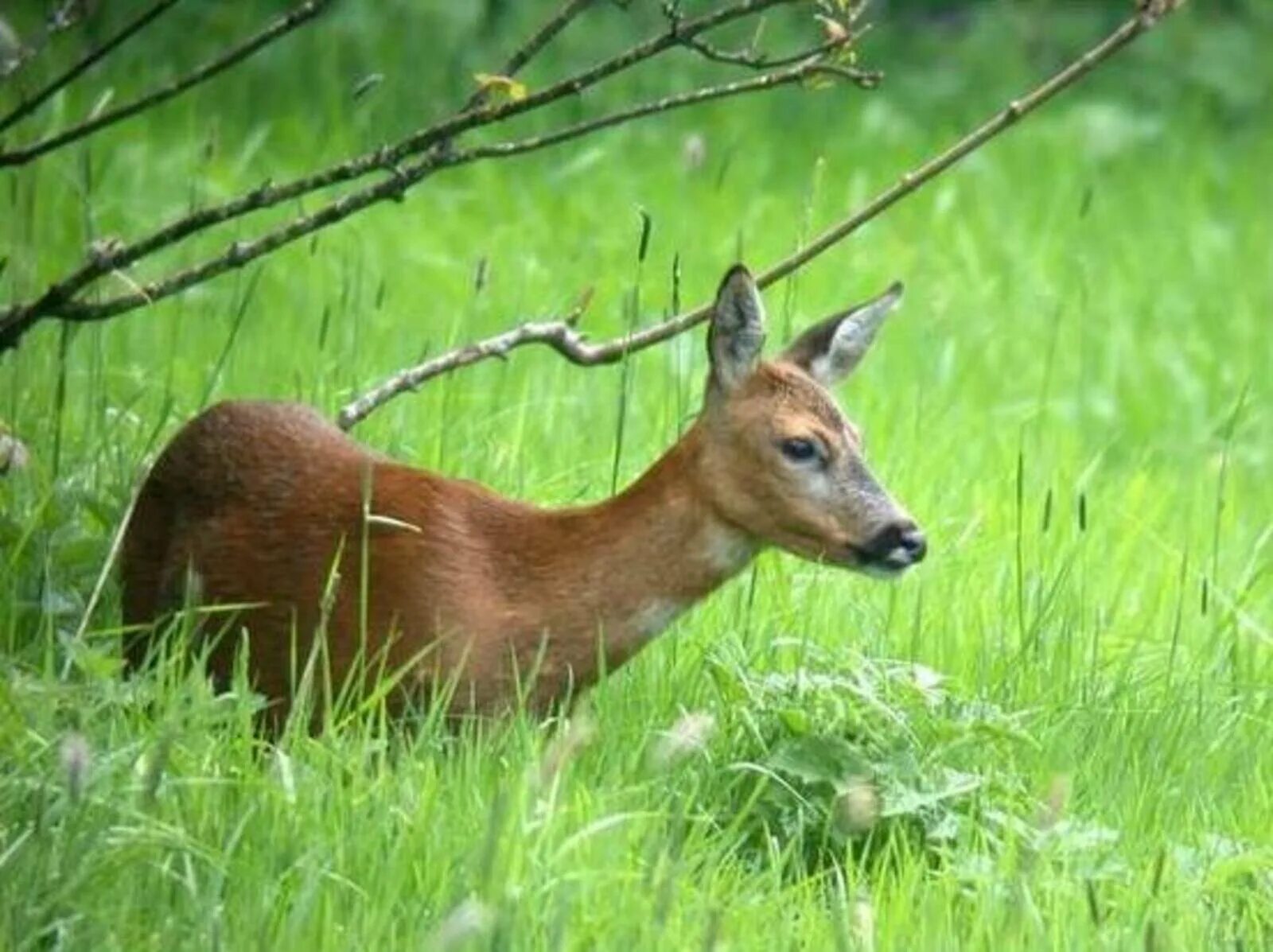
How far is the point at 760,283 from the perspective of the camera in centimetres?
643

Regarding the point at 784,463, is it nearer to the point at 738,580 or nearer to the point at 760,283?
the point at 760,283

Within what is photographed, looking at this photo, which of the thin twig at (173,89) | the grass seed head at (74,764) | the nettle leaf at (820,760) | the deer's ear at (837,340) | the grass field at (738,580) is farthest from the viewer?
the deer's ear at (837,340)

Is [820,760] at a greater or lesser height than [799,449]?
lesser

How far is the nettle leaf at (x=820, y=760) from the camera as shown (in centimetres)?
584

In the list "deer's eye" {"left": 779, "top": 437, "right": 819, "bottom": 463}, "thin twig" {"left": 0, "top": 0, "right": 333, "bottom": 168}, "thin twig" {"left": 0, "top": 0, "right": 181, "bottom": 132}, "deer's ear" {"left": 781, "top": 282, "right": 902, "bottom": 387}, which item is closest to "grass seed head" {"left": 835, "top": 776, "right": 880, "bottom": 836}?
"deer's eye" {"left": 779, "top": 437, "right": 819, "bottom": 463}

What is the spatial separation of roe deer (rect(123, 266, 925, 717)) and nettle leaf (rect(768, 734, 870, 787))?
0.31 m

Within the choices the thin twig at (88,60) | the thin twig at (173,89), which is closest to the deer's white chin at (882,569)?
the thin twig at (173,89)

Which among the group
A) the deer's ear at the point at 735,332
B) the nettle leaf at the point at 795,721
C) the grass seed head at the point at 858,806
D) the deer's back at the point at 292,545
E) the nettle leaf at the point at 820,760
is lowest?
the grass seed head at the point at 858,806

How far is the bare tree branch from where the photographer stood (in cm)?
619

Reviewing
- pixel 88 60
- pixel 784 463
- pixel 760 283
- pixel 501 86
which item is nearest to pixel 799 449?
pixel 784 463

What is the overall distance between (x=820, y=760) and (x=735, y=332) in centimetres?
71

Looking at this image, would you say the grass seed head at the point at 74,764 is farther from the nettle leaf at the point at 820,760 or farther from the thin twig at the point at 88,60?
the thin twig at the point at 88,60

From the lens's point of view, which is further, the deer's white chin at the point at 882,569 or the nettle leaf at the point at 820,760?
the deer's white chin at the point at 882,569

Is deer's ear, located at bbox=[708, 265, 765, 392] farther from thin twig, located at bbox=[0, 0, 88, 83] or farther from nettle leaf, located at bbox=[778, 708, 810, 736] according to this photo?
thin twig, located at bbox=[0, 0, 88, 83]
